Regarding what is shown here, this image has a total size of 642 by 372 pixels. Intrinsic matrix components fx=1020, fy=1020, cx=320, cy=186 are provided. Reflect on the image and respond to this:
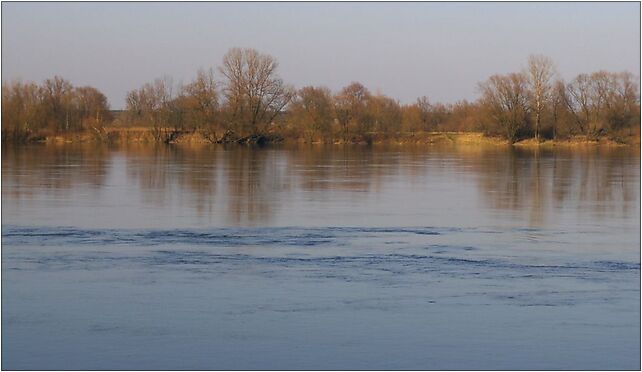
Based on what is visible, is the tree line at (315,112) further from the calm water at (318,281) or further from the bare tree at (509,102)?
the calm water at (318,281)

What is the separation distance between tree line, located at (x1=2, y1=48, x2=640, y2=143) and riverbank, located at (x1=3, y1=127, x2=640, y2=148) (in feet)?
0.99

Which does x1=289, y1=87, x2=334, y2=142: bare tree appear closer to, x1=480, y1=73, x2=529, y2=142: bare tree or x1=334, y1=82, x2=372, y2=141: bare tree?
x1=334, y1=82, x2=372, y2=141: bare tree

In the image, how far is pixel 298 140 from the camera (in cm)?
7119

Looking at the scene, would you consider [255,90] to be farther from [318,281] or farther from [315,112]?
[318,281]

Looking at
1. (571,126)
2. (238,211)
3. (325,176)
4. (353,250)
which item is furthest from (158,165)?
(571,126)

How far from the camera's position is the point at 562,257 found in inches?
454

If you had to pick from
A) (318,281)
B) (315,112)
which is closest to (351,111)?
(315,112)

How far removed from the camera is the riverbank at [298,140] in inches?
2640

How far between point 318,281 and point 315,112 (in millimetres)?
63265

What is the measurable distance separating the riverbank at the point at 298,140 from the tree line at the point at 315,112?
302 mm

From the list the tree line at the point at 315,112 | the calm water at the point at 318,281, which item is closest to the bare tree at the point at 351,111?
the tree line at the point at 315,112

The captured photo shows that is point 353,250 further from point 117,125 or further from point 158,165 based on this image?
point 117,125

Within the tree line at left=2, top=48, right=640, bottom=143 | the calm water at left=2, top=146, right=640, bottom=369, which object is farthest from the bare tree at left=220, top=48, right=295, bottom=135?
the calm water at left=2, top=146, right=640, bottom=369

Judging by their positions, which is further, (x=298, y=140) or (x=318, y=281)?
(x=298, y=140)
